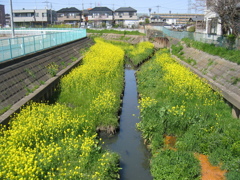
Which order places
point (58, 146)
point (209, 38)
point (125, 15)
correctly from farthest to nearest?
point (125, 15)
point (209, 38)
point (58, 146)

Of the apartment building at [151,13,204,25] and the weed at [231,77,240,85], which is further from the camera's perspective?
the apartment building at [151,13,204,25]

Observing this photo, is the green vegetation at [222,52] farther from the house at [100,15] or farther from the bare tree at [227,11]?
the house at [100,15]

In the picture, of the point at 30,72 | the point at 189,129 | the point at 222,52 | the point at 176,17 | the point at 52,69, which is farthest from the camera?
the point at 176,17

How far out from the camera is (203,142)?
8453 mm

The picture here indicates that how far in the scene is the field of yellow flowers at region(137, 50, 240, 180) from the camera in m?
7.43

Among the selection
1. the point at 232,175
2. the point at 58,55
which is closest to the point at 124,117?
the point at 232,175

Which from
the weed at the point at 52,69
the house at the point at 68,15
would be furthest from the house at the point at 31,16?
the weed at the point at 52,69

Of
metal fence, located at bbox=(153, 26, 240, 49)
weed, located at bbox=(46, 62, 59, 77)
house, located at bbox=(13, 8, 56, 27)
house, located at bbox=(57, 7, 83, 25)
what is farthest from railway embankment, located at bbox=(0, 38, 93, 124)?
house, located at bbox=(57, 7, 83, 25)

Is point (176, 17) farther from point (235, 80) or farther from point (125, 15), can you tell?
point (235, 80)

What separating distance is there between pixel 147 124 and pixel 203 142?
7.11 ft

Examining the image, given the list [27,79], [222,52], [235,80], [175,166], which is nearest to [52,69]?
[27,79]

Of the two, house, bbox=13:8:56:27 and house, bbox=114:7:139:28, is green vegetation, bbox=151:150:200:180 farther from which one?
house, bbox=114:7:139:28

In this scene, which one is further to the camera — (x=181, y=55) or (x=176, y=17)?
(x=176, y=17)

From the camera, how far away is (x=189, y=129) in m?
9.30
